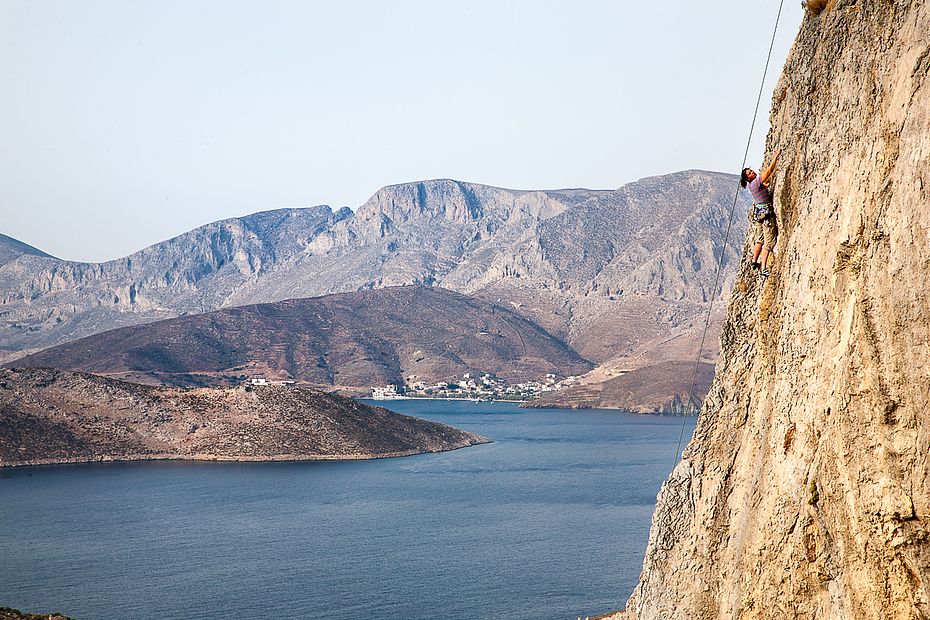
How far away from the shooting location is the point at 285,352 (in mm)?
196750

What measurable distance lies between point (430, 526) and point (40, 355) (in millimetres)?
144073

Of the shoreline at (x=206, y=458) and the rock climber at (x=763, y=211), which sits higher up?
the rock climber at (x=763, y=211)

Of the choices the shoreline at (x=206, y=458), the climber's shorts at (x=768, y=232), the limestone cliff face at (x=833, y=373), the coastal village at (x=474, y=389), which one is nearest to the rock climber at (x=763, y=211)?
the climber's shorts at (x=768, y=232)

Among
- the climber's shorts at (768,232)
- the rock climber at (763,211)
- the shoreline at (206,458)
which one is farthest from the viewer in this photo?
the shoreline at (206,458)

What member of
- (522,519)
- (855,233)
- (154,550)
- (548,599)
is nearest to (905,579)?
(855,233)

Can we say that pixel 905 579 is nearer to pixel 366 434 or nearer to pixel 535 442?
pixel 366 434

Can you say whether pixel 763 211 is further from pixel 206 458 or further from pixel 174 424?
pixel 174 424

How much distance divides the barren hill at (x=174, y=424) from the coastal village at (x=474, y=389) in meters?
82.8

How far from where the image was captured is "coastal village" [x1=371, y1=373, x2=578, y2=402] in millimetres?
181250

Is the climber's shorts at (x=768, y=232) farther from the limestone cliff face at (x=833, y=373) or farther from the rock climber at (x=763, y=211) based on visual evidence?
the limestone cliff face at (x=833, y=373)

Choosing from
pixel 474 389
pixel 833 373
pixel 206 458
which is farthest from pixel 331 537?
pixel 474 389

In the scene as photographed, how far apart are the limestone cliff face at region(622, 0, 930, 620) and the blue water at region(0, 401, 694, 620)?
963 inches

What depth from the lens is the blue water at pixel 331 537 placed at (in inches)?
1476

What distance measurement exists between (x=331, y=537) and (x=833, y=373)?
4630cm
